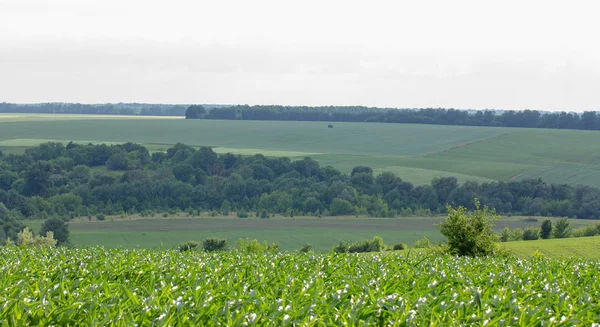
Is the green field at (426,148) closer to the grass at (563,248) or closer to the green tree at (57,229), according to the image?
the green tree at (57,229)

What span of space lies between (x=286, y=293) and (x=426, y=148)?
529 feet

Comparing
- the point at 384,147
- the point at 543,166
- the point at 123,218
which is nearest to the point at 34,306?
the point at 123,218

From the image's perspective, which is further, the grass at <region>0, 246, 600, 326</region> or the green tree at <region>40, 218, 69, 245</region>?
the green tree at <region>40, 218, 69, 245</region>

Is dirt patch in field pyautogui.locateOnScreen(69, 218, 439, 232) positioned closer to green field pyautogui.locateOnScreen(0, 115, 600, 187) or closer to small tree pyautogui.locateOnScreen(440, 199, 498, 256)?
green field pyautogui.locateOnScreen(0, 115, 600, 187)

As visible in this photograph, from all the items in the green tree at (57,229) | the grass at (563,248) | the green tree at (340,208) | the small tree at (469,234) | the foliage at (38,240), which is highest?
the small tree at (469,234)

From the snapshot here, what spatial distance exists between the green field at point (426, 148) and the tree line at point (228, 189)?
18.8 feet

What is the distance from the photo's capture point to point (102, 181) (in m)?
136

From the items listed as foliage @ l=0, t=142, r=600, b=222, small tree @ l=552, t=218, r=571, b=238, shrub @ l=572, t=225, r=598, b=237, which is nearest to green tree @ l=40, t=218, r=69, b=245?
foliage @ l=0, t=142, r=600, b=222

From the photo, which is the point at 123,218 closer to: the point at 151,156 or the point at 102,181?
the point at 102,181

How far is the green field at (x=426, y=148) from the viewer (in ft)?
440

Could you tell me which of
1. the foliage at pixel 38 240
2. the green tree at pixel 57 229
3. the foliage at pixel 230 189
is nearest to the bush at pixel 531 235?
the foliage at pixel 38 240

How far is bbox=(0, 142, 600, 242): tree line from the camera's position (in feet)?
387

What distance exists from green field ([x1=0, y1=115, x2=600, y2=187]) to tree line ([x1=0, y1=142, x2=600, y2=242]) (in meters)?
5.73

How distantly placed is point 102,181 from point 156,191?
444 inches
